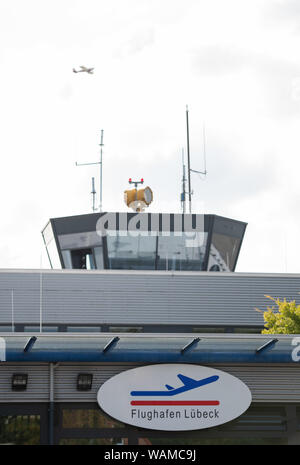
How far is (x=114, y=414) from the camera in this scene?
17484 mm

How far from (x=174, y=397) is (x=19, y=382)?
3.11m

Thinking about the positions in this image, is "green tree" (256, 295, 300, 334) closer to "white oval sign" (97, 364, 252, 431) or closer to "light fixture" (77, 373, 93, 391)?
"white oval sign" (97, 364, 252, 431)

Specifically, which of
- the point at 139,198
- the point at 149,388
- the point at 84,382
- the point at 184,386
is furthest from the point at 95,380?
the point at 139,198

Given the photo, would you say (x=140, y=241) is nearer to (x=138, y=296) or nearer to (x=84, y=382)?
(x=138, y=296)

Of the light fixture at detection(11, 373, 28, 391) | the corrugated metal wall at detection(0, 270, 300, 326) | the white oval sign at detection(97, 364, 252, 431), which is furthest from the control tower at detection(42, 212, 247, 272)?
the light fixture at detection(11, 373, 28, 391)

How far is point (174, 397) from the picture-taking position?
1764 cm

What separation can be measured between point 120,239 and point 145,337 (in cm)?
1424

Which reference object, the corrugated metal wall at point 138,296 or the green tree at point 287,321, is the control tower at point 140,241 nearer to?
the corrugated metal wall at point 138,296

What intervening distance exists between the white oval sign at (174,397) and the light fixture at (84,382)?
292 millimetres

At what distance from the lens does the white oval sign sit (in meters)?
17.5

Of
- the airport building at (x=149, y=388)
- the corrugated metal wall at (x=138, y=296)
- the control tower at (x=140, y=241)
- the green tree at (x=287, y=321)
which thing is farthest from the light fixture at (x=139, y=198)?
the airport building at (x=149, y=388)

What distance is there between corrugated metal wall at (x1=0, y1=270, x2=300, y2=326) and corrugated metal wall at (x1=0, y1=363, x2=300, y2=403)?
451 inches

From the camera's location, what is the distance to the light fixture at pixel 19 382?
17.5 meters

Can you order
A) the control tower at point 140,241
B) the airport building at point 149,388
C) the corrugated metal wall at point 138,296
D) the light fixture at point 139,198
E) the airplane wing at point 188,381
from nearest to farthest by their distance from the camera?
the airport building at point 149,388, the airplane wing at point 188,381, the corrugated metal wall at point 138,296, the control tower at point 140,241, the light fixture at point 139,198
